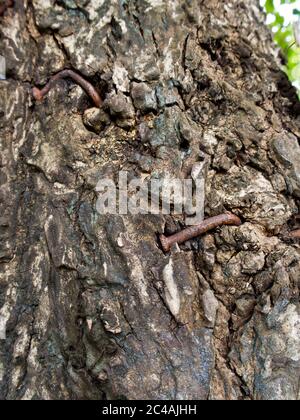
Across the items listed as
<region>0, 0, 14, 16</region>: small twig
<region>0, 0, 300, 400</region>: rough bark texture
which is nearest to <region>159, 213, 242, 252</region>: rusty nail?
<region>0, 0, 300, 400</region>: rough bark texture

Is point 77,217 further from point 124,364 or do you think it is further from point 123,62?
point 123,62

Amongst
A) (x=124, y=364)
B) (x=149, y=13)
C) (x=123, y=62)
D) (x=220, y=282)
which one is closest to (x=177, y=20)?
(x=149, y=13)

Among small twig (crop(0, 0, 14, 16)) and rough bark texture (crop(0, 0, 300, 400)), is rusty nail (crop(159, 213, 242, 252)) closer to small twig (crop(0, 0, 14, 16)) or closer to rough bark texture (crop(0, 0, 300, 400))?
rough bark texture (crop(0, 0, 300, 400))

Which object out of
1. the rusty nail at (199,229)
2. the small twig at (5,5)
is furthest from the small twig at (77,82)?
the rusty nail at (199,229)

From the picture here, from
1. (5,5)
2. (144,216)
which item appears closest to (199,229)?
(144,216)

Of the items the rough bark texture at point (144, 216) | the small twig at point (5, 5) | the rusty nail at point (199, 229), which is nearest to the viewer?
the rough bark texture at point (144, 216)

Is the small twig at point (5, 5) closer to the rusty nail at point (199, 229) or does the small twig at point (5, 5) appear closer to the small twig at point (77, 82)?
the small twig at point (77, 82)

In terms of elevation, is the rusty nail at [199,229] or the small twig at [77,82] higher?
the small twig at [77,82]
